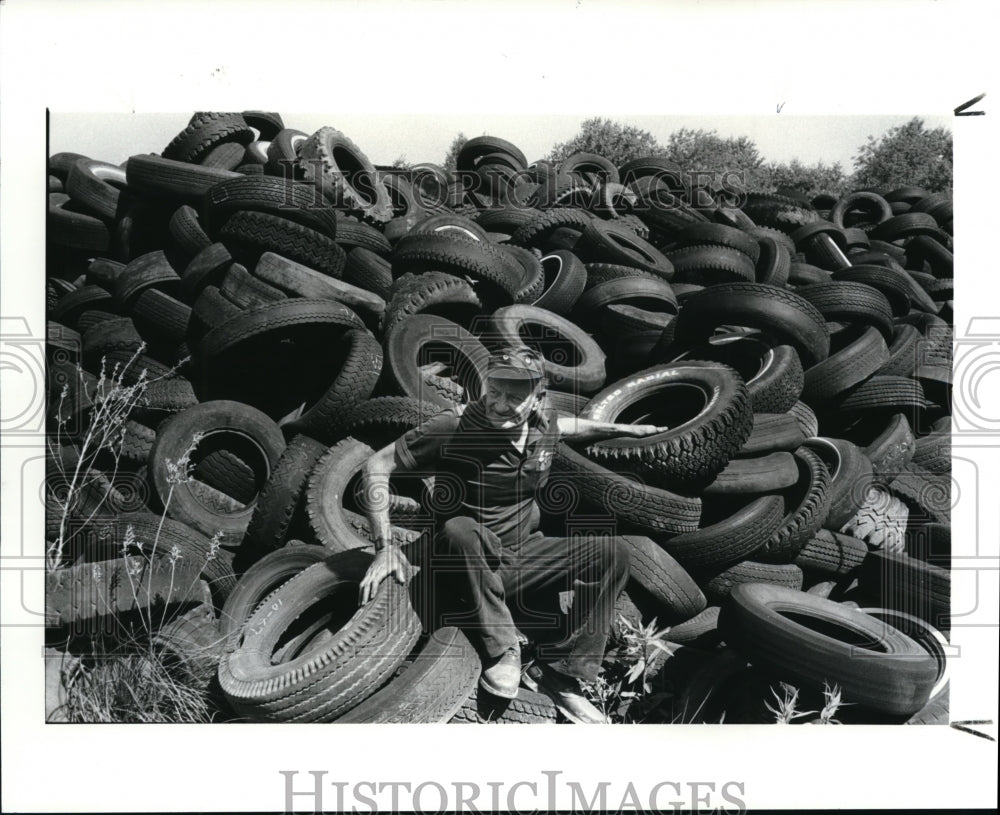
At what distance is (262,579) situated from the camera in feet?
13.5

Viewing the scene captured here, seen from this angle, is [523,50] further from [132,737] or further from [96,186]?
[132,737]

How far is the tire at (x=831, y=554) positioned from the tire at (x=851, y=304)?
54.3 inches

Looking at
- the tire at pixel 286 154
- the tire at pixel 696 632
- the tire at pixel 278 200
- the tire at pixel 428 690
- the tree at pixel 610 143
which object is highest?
the tree at pixel 610 143

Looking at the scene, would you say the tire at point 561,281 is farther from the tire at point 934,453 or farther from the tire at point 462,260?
the tire at point 934,453

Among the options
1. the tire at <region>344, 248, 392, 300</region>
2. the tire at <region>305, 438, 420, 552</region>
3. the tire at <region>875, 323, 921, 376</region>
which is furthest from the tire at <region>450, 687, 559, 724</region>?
the tire at <region>875, 323, 921, 376</region>

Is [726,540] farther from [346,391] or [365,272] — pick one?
[365,272]

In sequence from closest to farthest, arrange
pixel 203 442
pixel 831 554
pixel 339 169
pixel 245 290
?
pixel 831 554, pixel 203 442, pixel 245 290, pixel 339 169

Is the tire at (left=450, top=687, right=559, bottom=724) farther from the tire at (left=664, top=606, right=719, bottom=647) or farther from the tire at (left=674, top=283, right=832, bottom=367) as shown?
the tire at (left=674, top=283, right=832, bottom=367)

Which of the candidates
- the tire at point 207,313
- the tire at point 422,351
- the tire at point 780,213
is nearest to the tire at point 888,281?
the tire at point 780,213

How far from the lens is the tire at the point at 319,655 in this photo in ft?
12.0

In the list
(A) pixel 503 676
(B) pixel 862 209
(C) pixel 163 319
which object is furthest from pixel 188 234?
(B) pixel 862 209

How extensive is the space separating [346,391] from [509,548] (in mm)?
1224

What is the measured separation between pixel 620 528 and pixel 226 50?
10.7ft

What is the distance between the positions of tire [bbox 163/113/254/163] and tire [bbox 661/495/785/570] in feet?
11.5
